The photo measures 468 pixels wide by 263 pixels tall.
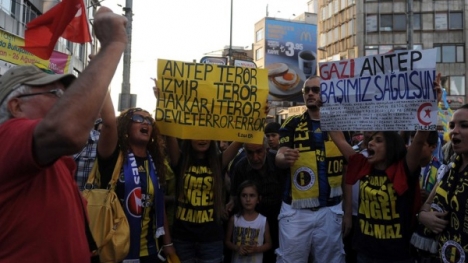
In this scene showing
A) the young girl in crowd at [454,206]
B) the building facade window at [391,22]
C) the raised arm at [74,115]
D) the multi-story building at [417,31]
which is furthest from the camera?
the building facade window at [391,22]

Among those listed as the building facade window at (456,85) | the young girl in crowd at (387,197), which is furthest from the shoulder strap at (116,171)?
the building facade window at (456,85)

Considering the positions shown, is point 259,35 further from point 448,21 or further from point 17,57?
point 17,57

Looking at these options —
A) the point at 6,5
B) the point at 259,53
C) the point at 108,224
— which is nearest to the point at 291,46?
the point at 259,53

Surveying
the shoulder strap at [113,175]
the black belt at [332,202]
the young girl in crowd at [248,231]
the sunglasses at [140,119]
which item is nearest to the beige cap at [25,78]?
the shoulder strap at [113,175]

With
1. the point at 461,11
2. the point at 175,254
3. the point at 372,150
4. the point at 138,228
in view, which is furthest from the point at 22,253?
the point at 461,11

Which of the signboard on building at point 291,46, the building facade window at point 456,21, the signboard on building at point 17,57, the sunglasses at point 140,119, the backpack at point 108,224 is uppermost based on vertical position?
the building facade window at point 456,21

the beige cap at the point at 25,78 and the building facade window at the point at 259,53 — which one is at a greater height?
the building facade window at the point at 259,53

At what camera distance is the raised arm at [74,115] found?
1.72m

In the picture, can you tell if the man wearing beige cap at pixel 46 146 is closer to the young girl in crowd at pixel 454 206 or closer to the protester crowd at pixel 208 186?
the protester crowd at pixel 208 186

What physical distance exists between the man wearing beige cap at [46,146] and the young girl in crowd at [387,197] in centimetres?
269

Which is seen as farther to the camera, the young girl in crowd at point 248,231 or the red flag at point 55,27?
the young girl in crowd at point 248,231

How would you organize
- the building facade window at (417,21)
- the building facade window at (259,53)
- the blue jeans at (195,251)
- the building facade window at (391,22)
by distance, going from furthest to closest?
the building facade window at (259,53)
the building facade window at (391,22)
the building facade window at (417,21)
the blue jeans at (195,251)

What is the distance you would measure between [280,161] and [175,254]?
135 centimetres

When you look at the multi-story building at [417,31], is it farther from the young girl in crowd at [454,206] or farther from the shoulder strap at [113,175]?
the shoulder strap at [113,175]
